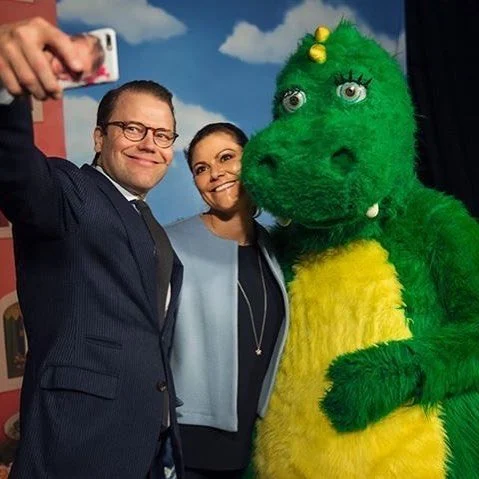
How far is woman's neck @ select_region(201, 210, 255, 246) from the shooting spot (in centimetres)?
151

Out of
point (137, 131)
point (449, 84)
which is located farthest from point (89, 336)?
point (449, 84)

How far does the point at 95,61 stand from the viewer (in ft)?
2.30

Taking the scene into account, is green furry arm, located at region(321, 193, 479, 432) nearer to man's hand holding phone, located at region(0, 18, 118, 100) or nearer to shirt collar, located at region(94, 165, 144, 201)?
shirt collar, located at region(94, 165, 144, 201)

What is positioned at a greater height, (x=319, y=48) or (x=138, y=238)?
(x=319, y=48)

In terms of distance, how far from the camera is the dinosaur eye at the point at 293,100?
1368mm

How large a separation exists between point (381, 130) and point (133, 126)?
441mm

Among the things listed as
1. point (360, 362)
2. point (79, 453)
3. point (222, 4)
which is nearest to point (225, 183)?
point (360, 362)

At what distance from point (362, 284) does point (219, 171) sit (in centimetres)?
36

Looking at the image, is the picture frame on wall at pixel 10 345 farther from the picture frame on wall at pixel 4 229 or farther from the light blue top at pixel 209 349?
the light blue top at pixel 209 349

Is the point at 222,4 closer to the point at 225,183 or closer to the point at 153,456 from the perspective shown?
the point at 225,183

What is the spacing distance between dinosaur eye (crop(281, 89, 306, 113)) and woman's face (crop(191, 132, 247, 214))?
139 millimetres

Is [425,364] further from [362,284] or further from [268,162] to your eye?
[268,162]

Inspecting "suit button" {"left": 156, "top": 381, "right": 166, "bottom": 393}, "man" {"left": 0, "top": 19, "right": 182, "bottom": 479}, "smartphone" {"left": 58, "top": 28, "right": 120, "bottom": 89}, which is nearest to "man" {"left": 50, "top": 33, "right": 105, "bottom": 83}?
"smartphone" {"left": 58, "top": 28, "right": 120, "bottom": 89}

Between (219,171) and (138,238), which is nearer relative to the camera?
(138,238)
